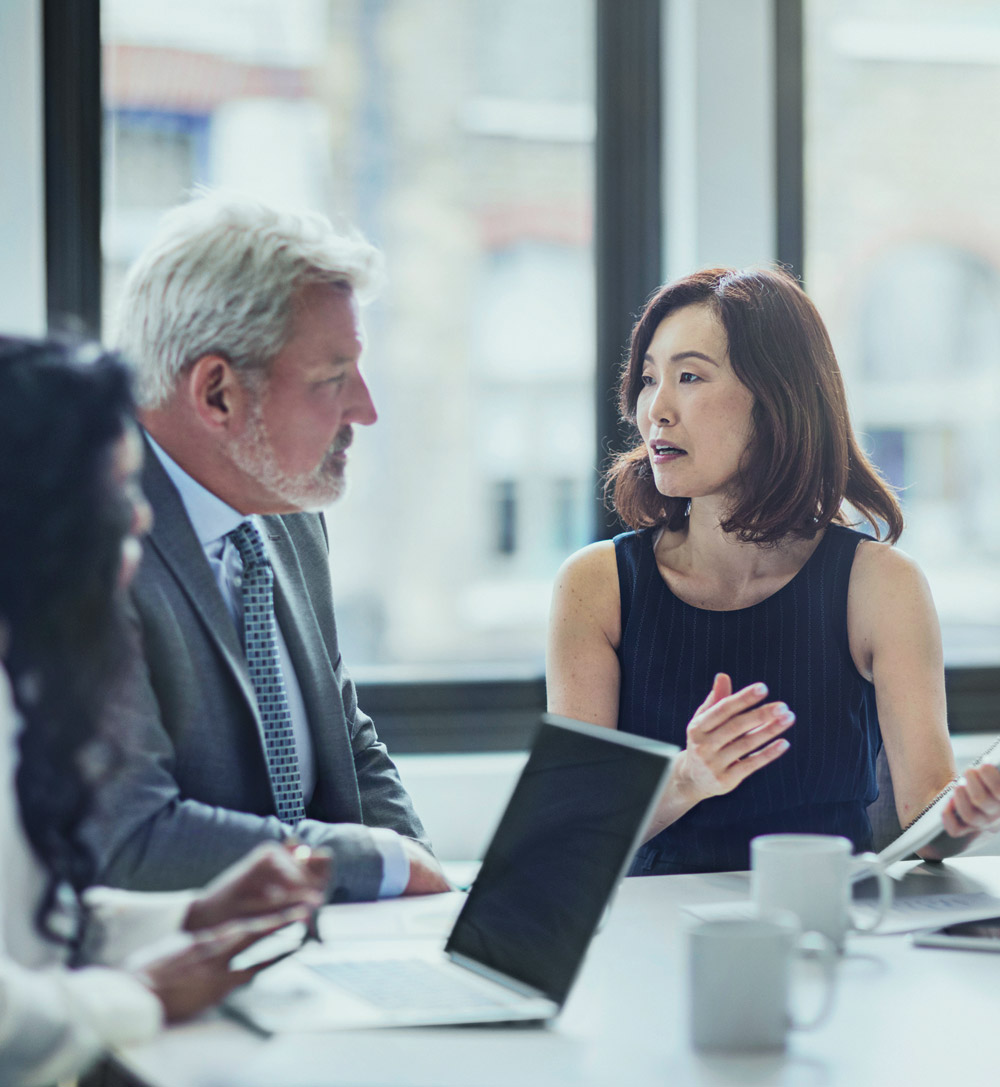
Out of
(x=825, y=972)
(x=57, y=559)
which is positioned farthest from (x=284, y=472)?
(x=825, y=972)

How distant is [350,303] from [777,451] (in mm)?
688

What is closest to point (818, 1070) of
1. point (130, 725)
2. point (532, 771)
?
point (532, 771)

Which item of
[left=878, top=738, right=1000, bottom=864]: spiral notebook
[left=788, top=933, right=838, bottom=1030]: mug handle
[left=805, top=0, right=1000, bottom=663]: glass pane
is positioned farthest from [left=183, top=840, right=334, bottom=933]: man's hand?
[left=805, top=0, right=1000, bottom=663]: glass pane

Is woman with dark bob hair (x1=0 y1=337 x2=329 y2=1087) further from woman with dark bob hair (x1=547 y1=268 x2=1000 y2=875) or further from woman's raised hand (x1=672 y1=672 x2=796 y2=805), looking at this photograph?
woman with dark bob hair (x1=547 y1=268 x2=1000 y2=875)

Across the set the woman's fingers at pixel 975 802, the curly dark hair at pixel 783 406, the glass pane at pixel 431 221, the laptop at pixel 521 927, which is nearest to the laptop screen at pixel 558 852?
the laptop at pixel 521 927

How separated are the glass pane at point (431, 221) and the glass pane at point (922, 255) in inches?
24.5

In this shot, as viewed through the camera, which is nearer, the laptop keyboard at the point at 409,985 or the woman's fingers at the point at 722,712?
the laptop keyboard at the point at 409,985

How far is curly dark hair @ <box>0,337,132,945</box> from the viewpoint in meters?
0.94

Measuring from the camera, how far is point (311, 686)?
1.62 m

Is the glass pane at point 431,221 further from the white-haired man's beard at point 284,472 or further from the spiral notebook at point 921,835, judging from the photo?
the spiral notebook at point 921,835

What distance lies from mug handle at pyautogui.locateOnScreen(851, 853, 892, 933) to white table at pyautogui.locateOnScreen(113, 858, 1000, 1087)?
67 mm

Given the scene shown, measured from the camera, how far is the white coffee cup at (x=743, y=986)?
90cm

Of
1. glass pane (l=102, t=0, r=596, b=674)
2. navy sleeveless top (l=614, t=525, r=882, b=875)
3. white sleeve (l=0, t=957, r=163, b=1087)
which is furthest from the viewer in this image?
glass pane (l=102, t=0, r=596, b=674)

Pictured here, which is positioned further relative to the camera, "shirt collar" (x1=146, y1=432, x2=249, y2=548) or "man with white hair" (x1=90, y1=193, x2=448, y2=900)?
"shirt collar" (x1=146, y1=432, x2=249, y2=548)
